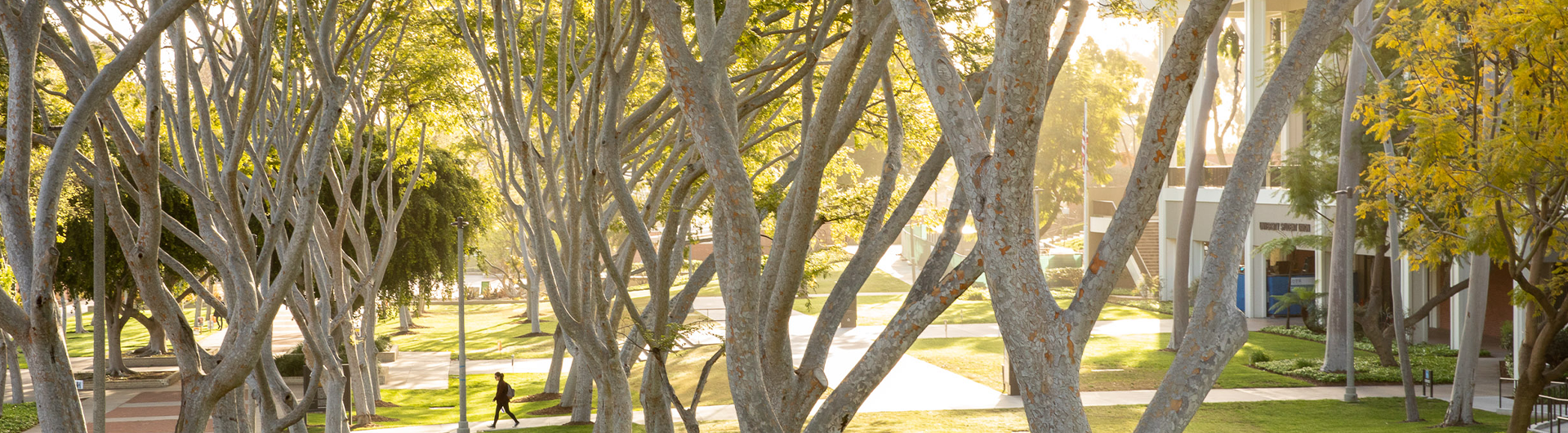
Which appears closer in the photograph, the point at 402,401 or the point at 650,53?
the point at 650,53

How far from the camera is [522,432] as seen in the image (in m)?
16.8

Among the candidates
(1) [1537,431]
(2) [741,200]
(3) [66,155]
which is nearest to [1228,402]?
(1) [1537,431]

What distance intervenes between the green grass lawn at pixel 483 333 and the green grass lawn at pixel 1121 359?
9.71 m

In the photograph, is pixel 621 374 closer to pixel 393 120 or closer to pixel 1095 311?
pixel 1095 311

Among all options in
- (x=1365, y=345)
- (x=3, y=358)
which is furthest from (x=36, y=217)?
(x=1365, y=345)

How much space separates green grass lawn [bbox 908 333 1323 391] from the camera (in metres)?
20.0

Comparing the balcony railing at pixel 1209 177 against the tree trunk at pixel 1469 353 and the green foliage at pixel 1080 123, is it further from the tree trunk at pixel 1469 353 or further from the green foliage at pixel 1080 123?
the tree trunk at pixel 1469 353

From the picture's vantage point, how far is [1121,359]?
76.8ft

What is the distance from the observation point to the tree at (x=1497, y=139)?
8617 millimetres

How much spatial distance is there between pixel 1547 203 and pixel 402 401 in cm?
1896

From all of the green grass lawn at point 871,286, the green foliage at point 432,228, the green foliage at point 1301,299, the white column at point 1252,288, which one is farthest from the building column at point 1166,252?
the green foliage at point 432,228

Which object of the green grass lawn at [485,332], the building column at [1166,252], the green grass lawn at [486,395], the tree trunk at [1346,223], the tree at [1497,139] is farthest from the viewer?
the building column at [1166,252]

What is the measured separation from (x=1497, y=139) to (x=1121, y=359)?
14968mm

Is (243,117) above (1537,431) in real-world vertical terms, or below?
above
